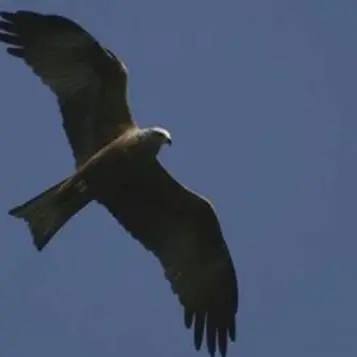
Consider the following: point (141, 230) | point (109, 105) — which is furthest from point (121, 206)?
point (109, 105)

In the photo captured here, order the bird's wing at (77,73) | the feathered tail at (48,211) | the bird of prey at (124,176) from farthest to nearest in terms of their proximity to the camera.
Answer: the bird's wing at (77,73)
the bird of prey at (124,176)
the feathered tail at (48,211)

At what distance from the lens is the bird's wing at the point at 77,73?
9.13 m

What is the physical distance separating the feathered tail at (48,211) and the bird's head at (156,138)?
838 mm

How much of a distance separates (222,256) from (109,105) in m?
1.97

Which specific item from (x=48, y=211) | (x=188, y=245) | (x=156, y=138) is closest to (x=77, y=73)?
(x=156, y=138)

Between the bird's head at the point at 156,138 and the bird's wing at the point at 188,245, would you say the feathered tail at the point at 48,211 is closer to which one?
the bird's wing at the point at 188,245

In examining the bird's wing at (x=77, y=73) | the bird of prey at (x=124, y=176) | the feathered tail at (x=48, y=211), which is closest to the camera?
the feathered tail at (x=48, y=211)

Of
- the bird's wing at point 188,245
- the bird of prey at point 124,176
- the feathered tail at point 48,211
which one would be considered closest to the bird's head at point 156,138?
the bird of prey at point 124,176

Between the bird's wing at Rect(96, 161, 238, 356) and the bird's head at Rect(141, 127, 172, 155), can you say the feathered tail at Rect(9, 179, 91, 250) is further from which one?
the bird's head at Rect(141, 127, 172, 155)

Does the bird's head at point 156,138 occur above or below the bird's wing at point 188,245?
above

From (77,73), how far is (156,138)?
4.15ft

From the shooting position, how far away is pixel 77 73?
9289 mm

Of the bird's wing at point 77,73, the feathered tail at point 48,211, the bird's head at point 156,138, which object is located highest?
the bird's wing at point 77,73

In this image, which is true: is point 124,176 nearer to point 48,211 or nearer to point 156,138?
point 156,138
